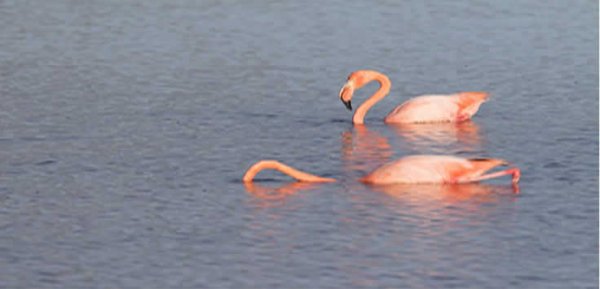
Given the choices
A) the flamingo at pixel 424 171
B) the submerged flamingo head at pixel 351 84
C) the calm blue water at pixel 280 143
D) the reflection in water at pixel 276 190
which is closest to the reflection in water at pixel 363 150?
the calm blue water at pixel 280 143

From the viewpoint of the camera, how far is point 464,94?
20.7 meters

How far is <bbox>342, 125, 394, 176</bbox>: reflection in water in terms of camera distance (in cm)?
1806

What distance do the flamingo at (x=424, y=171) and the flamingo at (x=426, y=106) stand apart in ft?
11.1

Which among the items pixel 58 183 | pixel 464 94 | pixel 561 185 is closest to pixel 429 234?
pixel 561 185

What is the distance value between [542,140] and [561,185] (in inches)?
88.3

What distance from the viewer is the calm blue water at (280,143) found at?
14.0 meters

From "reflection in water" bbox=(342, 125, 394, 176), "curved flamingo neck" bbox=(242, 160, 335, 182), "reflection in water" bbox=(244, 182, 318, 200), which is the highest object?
"curved flamingo neck" bbox=(242, 160, 335, 182)

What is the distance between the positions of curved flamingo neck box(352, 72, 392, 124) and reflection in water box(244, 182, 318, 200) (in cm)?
388

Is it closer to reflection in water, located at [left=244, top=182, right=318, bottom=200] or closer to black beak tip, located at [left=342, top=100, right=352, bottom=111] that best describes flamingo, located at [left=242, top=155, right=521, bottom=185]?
reflection in water, located at [left=244, top=182, right=318, bottom=200]

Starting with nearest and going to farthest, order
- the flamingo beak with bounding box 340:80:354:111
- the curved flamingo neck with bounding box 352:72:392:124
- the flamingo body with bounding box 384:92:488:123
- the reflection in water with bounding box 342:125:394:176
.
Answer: the reflection in water with bounding box 342:125:394:176, the flamingo body with bounding box 384:92:488:123, the flamingo beak with bounding box 340:80:354:111, the curved flamingo neck with bounding box 352:72:392:124

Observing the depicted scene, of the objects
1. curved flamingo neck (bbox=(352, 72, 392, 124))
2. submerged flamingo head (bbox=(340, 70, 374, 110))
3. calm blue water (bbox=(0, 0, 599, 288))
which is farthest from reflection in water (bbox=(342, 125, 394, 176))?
submerged flamingo head (bbox=(340, 70, 374, 110))

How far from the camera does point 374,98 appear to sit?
2120 centimetres

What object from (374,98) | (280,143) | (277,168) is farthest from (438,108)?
(277,168)

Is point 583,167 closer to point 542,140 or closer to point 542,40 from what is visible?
point 542,140
